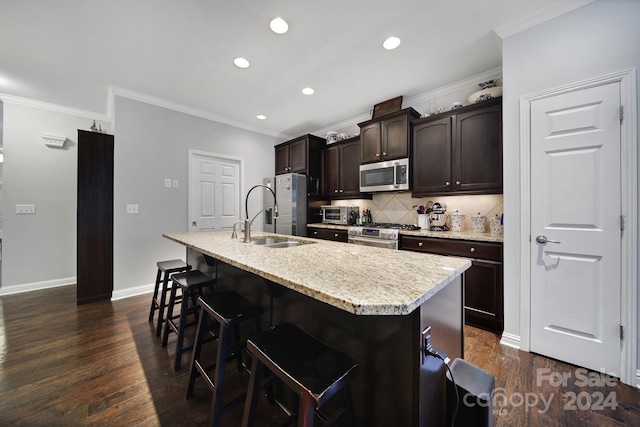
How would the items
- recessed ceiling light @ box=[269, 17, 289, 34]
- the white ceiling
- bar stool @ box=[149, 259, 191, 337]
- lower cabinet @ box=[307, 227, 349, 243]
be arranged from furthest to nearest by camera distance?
1. lower cabinet @ box=[307, 227, 349, 243]
2. bar stool @ box=[149, 259, 191, 337]
3. recessed ceiling light @ box=[269, 17, 289, 34]
4. the white ceiling

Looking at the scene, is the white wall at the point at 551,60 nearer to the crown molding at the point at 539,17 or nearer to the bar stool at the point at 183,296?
the crown molding at the point at 539,17

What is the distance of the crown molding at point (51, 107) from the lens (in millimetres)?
3131

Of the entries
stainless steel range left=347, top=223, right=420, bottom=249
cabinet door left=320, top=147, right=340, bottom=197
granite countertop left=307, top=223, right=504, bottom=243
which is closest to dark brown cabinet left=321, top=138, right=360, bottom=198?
cabinet door left=320, top=147, right=340, bottom=197

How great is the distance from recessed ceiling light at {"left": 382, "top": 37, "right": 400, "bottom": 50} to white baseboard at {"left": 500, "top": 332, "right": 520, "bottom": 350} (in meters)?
2.72

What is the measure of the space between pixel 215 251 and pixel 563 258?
8.03 ft

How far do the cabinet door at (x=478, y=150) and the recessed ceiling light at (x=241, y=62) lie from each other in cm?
238

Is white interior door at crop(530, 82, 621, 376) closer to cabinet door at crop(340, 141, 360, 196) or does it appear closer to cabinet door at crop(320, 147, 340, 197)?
cabinet door at crop(340, 141, 360, 196)

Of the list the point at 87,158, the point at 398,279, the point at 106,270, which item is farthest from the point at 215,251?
the point at 87,158

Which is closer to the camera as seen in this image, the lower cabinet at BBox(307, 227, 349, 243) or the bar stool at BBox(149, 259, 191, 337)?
the bar stool at BBox(149, 259, 191, 337)

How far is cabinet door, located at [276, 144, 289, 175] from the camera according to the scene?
4.53 meters

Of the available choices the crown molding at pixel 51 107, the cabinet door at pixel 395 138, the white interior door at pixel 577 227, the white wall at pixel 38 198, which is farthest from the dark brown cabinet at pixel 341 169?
the white wall at pixel 38 198

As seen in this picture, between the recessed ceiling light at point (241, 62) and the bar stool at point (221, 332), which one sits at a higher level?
the recessed ceiling light at point (241, 62)

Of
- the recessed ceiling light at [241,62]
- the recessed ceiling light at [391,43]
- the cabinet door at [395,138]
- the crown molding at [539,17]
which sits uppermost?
the recessed ceiling light at [241,62]

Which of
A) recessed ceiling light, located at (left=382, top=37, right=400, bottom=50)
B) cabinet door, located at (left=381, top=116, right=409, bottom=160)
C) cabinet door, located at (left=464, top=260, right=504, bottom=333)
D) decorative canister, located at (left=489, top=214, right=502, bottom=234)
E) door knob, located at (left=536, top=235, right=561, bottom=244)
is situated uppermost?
recessed ceiling light, located at (left=382, top=37, right=400, bottom=50)
